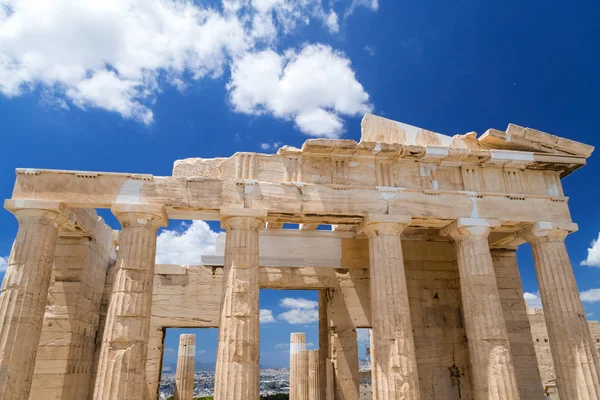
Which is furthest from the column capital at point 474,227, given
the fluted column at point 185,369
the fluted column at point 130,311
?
the fluted column at point 185,369

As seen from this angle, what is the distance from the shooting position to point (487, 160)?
483 inches

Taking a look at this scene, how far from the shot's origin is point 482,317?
11.1 m

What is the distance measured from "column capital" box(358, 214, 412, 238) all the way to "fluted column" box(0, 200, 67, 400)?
729cm

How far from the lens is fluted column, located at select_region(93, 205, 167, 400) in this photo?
927 centimetres

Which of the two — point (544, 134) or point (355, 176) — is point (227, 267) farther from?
point (544, 134)

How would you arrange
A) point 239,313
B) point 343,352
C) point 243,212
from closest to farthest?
point 239,313, point 243,212, point 343,352

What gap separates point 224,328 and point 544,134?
9897 mm

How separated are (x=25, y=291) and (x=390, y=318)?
8039mm

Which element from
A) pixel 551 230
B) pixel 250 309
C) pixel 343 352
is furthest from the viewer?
pixel 343 352

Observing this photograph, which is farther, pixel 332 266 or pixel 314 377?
pixel 314 377

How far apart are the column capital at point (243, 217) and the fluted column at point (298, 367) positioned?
10.7 meters

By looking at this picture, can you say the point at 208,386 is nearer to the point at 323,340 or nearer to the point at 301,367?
the point at 301,367

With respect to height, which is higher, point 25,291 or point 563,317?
point 25,291

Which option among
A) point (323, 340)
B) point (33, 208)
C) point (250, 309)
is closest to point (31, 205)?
point (33, 208)
